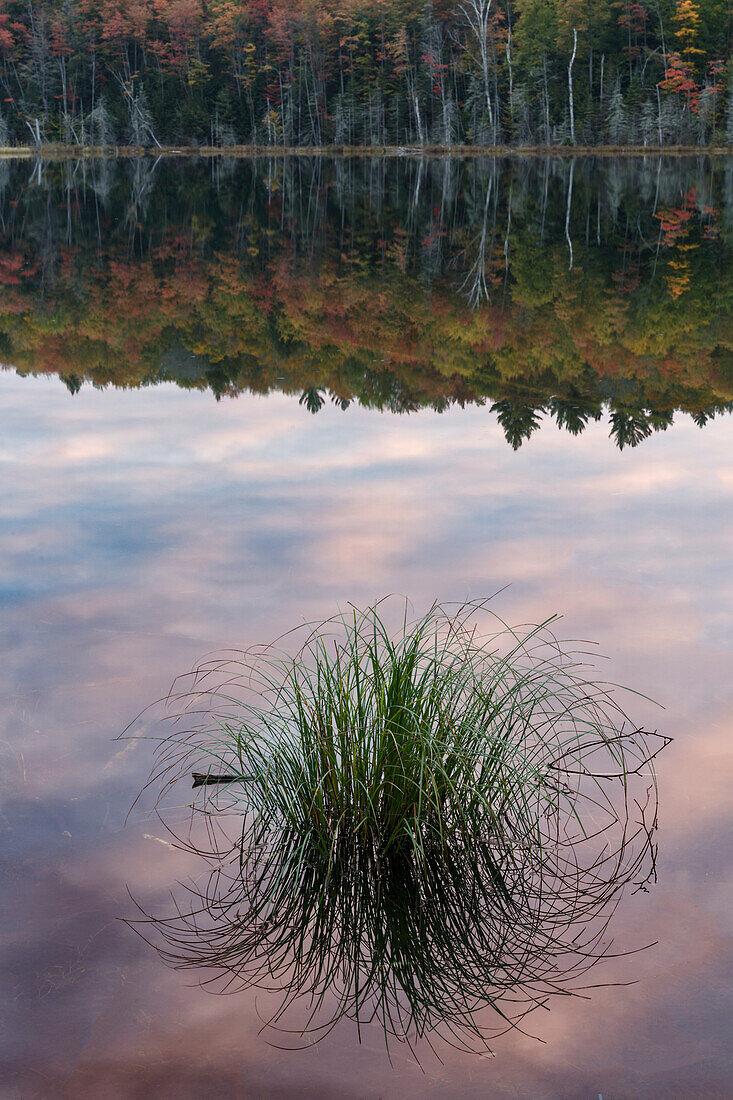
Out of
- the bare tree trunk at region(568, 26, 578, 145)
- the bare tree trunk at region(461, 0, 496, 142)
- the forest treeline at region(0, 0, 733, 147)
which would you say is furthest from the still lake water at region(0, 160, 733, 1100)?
the bare tree trunk at region(461, 0, 496, 142)

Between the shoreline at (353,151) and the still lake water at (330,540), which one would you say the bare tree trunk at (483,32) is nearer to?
the shoreline at (353,151)

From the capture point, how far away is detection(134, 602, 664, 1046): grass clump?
3.13 meters

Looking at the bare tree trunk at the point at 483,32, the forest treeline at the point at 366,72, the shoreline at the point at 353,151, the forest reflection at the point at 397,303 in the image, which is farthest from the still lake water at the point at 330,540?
the bare tree trunk at the point at 483,32

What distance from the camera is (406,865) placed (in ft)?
11.7

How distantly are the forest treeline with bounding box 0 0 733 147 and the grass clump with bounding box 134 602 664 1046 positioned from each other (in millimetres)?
63204

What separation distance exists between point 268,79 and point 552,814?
79.4 m

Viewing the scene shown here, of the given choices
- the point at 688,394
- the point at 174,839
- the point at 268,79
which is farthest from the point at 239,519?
the point at 268,79

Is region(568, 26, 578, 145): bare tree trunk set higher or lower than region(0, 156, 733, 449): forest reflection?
higher

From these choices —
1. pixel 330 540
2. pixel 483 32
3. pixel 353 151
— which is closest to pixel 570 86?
pixel 483 32

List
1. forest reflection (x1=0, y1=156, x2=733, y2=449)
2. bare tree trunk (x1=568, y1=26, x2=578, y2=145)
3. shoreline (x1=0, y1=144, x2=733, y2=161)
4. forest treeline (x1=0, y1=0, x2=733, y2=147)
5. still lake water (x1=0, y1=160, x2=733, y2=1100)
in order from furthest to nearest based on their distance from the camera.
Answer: forest treeline (x1=0, y1=0, x2=733, y2=147), shoreline (x1=0, y1=144, x2=733, y2=161), bare tree trunk (x1=568, y1=26, x2=578, y2=145), forest reflection (x1=0, y1=156, x2=733, y2=449), still lake water (x1=0, y1=160, x2=733, y2=1100)

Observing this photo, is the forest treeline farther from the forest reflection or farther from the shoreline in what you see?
the forest reflection

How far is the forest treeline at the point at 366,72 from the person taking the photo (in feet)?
209

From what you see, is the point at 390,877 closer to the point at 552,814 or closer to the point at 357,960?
the point at 357,960

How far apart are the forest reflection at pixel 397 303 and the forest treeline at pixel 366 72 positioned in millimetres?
36606
